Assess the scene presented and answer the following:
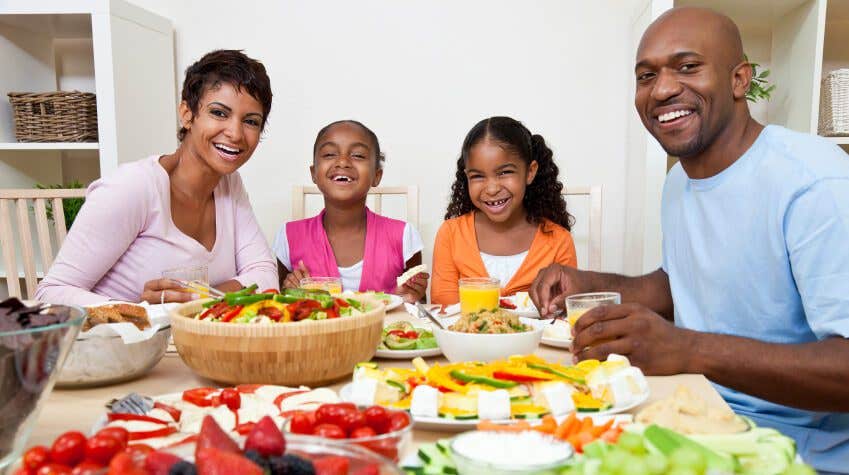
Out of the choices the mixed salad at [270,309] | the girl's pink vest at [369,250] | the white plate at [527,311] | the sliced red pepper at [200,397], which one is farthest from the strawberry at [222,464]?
the girl's pink vest at [369,250]

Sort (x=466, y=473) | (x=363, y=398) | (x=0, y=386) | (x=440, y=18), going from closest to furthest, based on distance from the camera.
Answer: (x=466, y=473) < (x=0, y=386) < (x=363, y=398) < (x=440, y=18)

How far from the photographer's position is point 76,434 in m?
0.66

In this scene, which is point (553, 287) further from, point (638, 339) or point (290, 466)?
point (290, 466)

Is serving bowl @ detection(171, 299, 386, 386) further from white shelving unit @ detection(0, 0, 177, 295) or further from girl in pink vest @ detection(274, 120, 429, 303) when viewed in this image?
white shelving unit @ detection(0, 0, 177, 295)

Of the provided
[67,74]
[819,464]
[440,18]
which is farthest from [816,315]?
[67,74]

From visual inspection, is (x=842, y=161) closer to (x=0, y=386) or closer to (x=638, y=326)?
(x=638, y=326)

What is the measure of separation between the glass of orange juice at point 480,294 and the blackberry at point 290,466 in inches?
37.7

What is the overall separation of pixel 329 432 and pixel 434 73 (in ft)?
8.74

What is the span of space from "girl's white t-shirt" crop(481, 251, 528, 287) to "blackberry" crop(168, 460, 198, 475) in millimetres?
1973

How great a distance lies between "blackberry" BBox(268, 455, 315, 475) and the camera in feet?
1.84

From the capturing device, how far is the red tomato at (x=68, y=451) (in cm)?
64

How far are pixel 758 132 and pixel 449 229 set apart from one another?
1.31m

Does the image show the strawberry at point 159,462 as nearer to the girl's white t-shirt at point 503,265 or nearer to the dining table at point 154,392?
the dining table at point 154,392

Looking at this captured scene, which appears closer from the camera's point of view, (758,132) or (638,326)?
(638,326)
